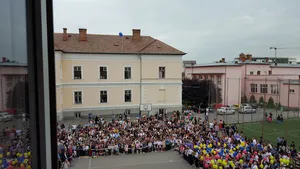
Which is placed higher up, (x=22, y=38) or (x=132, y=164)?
(x=22, y=38)

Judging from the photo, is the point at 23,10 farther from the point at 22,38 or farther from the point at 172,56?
the point at 172,56

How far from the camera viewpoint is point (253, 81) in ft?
115

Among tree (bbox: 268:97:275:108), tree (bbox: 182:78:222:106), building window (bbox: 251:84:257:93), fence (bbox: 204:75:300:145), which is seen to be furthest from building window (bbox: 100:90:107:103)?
building window (bbox: 251:84:257:93)

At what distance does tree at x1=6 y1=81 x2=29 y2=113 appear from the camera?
119cm

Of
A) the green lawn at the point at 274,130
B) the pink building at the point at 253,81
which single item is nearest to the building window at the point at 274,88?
the pink building at the point at 253,81

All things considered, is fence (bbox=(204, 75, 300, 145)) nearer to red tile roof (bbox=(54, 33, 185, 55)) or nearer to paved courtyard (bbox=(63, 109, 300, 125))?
paved courtyard (bbox=(63, 109, 300, 125))

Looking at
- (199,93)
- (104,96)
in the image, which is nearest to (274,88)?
(199,93)

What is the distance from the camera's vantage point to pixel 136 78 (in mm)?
23766

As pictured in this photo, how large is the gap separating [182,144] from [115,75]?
38.7 feet

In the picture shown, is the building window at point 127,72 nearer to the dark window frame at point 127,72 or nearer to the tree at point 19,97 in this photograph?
the dark window frame at point 127,72

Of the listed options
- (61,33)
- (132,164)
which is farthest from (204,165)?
(61,33)

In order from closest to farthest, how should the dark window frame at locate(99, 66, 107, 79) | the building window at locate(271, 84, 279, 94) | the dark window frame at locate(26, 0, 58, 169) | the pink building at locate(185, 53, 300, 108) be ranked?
the dark window frame at locate(26, 0, 58, 169) < the dark window frame at locate(99, 66, 107, 79) < the pink building at locate(185, 53, 300, 108) < the building window at locate(271, 84, 279, 94)

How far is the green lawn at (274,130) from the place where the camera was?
58.5 feet

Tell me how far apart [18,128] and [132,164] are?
449 inches
